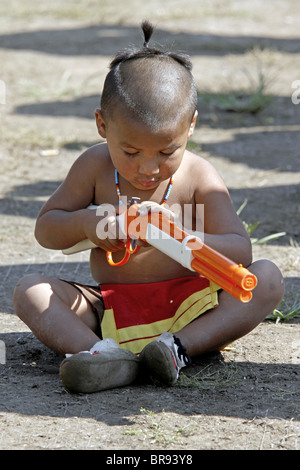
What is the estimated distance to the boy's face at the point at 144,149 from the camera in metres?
2.12

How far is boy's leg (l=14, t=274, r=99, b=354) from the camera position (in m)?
2.25

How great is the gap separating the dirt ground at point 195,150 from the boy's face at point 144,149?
24.0 inches

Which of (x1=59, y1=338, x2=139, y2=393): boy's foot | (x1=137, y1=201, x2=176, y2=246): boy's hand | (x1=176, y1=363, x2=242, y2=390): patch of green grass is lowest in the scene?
(x1=176, y1=363, x2=242, y2=390): patch of green grass

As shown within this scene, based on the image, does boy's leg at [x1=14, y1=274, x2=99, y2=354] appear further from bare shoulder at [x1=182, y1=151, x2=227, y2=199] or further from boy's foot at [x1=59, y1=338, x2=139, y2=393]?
bare shoulder at [x1=182, y1=151, x2=227, y2=199]

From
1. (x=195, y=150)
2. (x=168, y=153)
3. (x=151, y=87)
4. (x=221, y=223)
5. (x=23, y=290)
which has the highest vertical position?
(x=151, y=87)

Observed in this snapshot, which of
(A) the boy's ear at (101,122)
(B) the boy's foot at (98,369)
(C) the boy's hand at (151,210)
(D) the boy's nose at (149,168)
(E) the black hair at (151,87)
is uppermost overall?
(E) the black hair at (151,87)

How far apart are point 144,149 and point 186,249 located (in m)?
0.35

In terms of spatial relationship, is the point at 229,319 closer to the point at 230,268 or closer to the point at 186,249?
the point at 186,249

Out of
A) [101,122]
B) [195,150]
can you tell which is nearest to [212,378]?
[101,122]

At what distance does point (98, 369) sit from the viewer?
2.07 m

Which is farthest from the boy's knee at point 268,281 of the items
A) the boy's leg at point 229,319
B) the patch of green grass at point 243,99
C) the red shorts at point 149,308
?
the patch of green grass at point 243,99

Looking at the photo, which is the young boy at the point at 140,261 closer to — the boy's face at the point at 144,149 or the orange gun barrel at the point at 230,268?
the boy's face at the point at 144,149

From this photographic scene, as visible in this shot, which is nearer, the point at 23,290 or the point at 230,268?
the point at 230,268

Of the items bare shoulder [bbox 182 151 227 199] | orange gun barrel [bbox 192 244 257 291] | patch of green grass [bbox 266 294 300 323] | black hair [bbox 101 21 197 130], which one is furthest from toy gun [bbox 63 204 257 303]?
patch of green grass [bbox 266 294 300 323]
